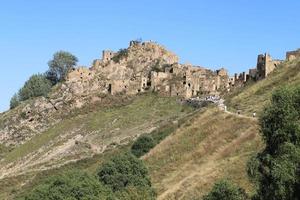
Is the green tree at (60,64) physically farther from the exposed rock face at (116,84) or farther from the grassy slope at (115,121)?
the grassy slope at (115,121)

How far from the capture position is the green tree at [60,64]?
133 metres

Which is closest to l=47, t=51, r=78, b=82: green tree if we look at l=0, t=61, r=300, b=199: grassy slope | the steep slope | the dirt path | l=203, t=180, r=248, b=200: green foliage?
the steep slope

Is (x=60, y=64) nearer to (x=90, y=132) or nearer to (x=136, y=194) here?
(x=90, y=132)

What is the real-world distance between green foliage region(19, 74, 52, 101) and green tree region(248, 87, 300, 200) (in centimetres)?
9223

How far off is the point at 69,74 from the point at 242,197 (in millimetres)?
77808

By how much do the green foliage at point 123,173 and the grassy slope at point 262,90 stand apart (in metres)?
18.8

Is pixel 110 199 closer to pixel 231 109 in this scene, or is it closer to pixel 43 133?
pixel 231 109

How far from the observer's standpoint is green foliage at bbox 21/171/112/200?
1845 inches

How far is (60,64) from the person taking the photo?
133 meters

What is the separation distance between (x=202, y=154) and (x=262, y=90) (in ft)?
68.1

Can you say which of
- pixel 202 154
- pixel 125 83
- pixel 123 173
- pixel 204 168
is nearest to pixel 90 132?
pixel 125 83

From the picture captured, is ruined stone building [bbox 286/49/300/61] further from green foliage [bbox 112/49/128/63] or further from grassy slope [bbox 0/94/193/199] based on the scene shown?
green foliage [bbox 112/49/128/63]

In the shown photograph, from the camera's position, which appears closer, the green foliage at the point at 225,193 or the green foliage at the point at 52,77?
the green foliage at the point at 225,193

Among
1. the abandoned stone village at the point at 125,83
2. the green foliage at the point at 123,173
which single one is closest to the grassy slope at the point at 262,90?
the abandoned stone village at the point at 125,83
